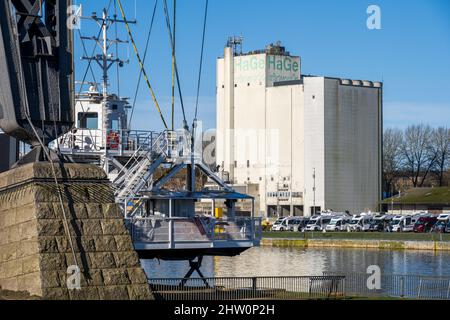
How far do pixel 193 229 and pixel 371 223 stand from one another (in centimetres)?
8419

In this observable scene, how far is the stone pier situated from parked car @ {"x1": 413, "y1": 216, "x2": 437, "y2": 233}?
3501 inches

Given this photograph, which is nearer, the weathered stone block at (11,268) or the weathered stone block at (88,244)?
the weathered stone block at (11,268)

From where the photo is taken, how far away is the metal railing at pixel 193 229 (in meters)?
37.0

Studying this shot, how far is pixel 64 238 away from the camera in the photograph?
70.3ft

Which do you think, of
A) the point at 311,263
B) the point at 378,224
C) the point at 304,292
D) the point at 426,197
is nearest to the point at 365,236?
the point at 378,224

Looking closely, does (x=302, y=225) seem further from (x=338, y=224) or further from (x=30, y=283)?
(x=30, y=283)

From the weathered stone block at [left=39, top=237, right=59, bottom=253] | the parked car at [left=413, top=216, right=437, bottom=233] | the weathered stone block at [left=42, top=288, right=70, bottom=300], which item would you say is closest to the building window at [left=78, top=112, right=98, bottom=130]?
the weathered stone block at [left=39, top=237, right=59, bottom=253]

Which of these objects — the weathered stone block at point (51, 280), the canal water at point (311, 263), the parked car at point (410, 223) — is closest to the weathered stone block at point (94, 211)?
the weathered stone block at point (51, 280)

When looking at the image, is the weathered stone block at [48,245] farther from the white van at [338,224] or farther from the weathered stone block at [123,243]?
the white van at [338,224]

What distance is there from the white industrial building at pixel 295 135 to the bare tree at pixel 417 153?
10.1 metres

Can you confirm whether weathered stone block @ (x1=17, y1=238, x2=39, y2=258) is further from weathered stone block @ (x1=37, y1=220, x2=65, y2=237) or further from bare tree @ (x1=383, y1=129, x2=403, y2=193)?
bare tree @ (x1=383, y1=129, x2=403, y2=193)

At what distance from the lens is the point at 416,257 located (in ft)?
266

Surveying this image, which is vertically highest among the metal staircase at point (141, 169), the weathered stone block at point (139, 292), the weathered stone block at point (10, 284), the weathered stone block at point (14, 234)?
the metal staircase at point (141, 169)
